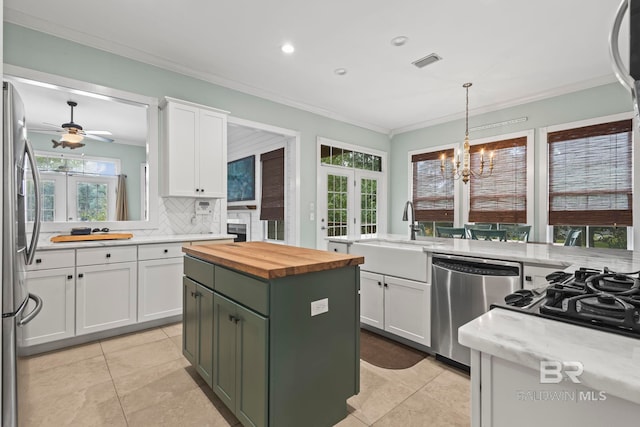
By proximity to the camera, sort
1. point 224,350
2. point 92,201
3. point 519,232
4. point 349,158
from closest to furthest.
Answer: point 224,350 → point 92,201 → point 519,232 → point 349,158

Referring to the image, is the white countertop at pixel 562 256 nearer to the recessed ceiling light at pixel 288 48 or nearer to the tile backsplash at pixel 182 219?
the recessed ceiling light at pixel 288 48

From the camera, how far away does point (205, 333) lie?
6.59 ft

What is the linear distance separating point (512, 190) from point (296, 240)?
3.48 meters

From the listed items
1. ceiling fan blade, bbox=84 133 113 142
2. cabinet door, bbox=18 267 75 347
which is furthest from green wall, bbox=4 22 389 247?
cabinet door, bbox=18 267 75 347

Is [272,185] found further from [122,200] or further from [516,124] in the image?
[516,124]

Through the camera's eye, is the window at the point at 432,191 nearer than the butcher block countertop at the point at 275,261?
No

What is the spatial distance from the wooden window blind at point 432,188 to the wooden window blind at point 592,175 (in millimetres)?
1524

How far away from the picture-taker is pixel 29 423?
1785mm

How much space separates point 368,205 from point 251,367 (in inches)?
195

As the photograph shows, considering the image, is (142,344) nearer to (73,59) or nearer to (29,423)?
(29,423)

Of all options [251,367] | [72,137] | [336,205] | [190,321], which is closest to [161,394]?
[190,321]

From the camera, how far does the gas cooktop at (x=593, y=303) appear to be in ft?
2.30

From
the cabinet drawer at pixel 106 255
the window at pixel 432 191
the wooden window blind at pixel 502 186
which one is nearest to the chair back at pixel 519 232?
the wooden window blind at pixel 502 186

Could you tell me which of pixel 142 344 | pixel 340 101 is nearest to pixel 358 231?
pixel 340 101
